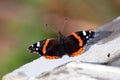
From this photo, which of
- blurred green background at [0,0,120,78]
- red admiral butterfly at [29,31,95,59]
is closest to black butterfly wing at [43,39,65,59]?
red admiral butterfly at [29,31,95,59]

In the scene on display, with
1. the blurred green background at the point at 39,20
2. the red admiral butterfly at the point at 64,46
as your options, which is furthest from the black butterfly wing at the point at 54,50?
the blurred green background at the point at 39,20

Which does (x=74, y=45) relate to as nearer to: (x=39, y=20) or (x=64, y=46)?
(x=64, y=46)

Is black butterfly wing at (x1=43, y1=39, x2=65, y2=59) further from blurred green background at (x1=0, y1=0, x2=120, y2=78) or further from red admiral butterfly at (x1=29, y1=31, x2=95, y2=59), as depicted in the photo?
blurred green background at (x1=0, y1=0, x2=120, y2=78)

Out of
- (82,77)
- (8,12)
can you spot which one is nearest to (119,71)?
(82,77)

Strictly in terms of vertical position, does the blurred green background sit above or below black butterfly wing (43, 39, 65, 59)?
above

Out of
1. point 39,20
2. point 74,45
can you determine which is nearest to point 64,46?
point 74,45

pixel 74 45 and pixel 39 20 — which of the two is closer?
pixel 74 45

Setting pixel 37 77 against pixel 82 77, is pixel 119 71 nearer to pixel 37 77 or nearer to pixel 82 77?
pixel 82 77
